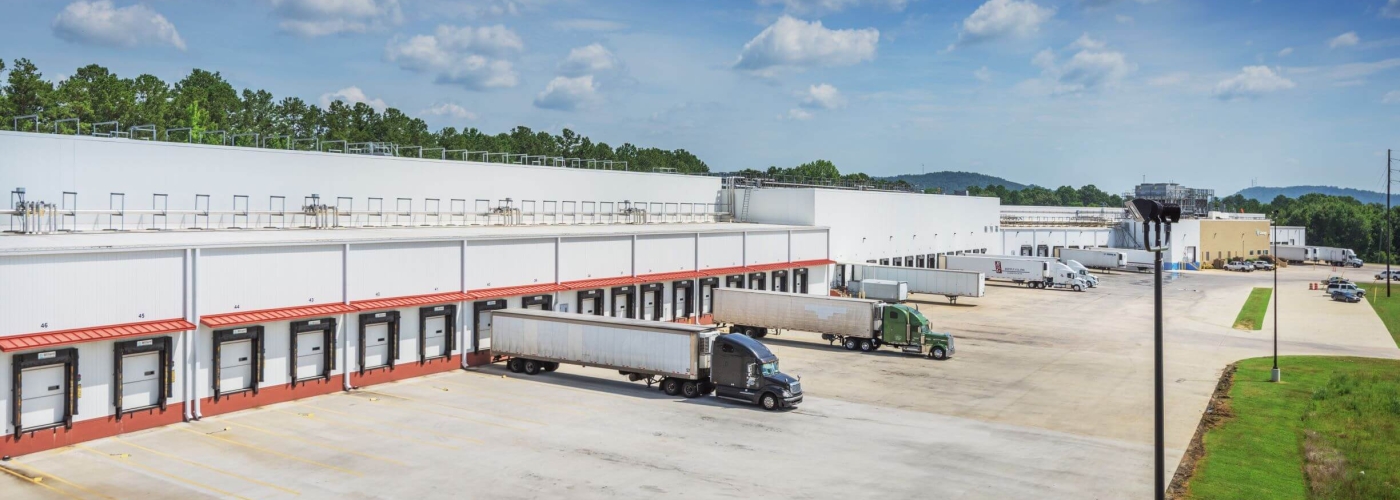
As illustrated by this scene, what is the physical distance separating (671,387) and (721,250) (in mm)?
25080

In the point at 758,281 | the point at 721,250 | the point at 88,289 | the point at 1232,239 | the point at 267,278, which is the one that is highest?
the point at 1232,239

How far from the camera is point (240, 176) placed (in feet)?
165

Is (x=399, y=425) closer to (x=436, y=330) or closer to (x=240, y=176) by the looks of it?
(x=436, y=330)

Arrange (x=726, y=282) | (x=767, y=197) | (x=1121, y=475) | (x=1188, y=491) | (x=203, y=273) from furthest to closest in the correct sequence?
(x=767, y=197) → (x=726, y=282) → (x=203, y=273) → (x=1121, y=475) → (x=1188, y=491)

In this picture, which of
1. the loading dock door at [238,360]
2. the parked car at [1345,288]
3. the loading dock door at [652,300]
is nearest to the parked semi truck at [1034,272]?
the parked car at [1345,288]

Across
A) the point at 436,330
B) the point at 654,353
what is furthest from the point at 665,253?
the point at 654,353

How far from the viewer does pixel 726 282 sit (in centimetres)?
6316

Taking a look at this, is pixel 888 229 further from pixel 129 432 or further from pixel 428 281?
pixel 129 432

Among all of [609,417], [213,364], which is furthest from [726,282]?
[213,364]

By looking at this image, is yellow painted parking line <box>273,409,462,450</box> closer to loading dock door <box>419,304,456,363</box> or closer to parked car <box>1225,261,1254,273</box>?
loading dock door <box>419,304,456,363</box>

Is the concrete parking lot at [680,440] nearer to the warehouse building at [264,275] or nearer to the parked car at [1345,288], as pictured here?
the warehouse building at [264,275]

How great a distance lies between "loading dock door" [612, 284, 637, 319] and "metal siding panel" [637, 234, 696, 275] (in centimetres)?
125

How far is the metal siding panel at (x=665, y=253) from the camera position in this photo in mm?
54719

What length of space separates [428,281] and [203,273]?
10.3 meters
